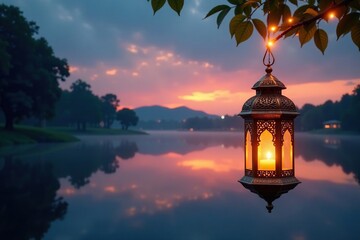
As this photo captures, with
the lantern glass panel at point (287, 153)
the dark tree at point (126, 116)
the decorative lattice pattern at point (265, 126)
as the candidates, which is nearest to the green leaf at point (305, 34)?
the decorative lattice pattern at point (265, 126)

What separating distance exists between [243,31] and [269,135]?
4.02 ft

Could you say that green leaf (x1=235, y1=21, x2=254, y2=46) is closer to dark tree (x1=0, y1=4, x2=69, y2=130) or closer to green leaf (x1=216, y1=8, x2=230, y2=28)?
green leaf (x1=216, y1=8, x2=230, y2=28)

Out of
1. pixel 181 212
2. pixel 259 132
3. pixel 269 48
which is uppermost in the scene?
pixel 269 48

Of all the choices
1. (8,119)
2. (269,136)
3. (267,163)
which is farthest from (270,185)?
(8,119)

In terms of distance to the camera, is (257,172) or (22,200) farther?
(22,200)

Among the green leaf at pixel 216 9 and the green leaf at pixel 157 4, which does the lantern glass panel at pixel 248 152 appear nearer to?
the green leaf at pixel 216 9

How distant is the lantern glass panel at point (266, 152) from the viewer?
3.06 metres

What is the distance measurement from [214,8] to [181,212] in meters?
8.91

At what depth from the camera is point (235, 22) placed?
7.09 ft

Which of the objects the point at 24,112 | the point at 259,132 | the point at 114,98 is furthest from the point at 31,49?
the point at 114,98

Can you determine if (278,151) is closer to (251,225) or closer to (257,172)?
(257,172)

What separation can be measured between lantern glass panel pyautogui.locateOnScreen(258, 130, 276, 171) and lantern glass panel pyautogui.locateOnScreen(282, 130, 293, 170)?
3.5 inches

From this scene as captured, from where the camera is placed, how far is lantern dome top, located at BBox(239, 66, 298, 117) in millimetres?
2971

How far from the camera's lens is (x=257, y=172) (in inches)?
118
